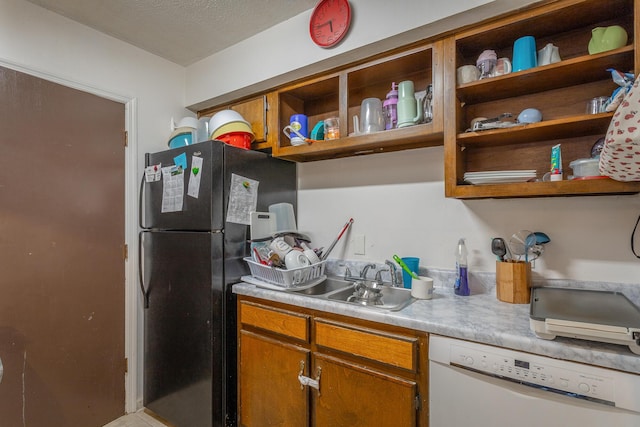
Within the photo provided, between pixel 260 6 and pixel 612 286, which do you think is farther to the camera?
pixel 260 6

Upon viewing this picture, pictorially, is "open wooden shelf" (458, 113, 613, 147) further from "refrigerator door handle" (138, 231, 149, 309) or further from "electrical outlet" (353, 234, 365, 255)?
"refrigerator door handle" (138, 231, 149, 309)

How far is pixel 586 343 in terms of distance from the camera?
95 cm

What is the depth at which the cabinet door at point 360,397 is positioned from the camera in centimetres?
122

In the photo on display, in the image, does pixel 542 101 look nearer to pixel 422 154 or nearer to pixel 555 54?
pixel 555 54

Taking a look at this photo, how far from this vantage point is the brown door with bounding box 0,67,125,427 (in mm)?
1633

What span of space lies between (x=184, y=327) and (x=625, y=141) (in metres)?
2.10

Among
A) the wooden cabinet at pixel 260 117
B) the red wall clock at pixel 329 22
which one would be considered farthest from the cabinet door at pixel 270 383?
the red wall clock at pixel 329 22

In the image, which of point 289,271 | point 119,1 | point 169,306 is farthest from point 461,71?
point 169,306

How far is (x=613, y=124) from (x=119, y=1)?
90.3 inches

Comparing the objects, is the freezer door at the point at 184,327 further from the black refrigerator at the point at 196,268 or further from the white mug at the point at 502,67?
the white mug at the point at 502,67

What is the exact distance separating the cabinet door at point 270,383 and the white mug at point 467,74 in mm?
1456

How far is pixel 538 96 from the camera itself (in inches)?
57.6

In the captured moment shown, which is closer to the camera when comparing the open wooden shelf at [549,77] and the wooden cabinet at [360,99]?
the open wooden shelf at [549,77]

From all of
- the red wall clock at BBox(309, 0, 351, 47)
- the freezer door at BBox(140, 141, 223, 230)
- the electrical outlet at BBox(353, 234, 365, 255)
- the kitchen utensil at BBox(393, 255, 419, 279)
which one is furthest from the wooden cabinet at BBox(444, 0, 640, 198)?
the freezer door at BBox(140, 141, 223, 230)
